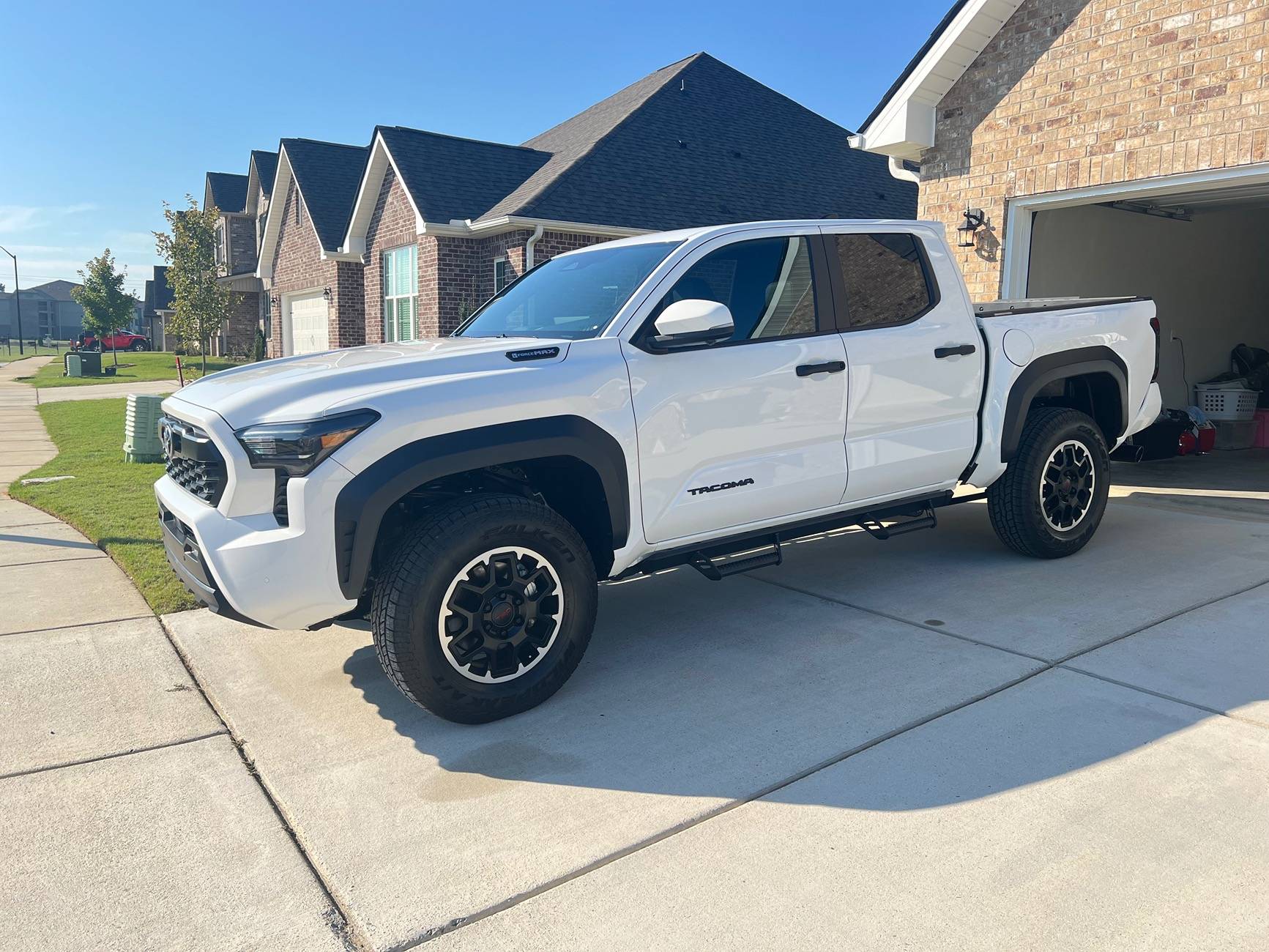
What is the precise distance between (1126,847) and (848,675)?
5.02 ft

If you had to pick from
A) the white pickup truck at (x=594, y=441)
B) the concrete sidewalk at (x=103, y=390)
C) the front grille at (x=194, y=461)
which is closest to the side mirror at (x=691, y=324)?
the white pickup truck at (x=594, y=441)

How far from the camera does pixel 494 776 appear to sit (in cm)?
354

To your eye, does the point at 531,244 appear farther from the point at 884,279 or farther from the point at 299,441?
the point at 299,441

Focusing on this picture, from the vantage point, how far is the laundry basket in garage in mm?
12484

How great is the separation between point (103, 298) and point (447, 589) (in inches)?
1896

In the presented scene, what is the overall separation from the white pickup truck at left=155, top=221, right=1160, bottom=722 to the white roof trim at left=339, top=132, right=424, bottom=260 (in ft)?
49.4

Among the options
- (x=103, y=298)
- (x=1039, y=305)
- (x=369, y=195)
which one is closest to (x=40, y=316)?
(x=103, y=298)

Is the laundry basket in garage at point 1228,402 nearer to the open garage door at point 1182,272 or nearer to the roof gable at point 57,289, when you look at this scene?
the open garage door at point 1182,272

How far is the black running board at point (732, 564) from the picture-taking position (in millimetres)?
4527

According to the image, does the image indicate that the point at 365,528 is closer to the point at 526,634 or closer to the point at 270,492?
the point at 270,492

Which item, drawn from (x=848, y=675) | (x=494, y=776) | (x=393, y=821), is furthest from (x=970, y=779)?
(x=393, y=821)

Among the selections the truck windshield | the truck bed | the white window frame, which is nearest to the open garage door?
the truck bed

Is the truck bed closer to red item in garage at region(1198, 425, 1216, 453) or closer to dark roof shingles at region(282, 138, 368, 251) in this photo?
red item in garage at region(1198, 425, 1216, 453)

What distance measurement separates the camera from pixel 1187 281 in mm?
13148
